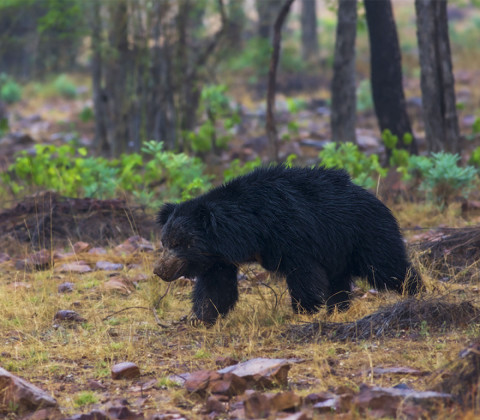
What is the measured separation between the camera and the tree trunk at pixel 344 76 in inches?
440

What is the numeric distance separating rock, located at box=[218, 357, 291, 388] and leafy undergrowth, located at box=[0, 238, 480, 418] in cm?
8

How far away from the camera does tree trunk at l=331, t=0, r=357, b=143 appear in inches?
440

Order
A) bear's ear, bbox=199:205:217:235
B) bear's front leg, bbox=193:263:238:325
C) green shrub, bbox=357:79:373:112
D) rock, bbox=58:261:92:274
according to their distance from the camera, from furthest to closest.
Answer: green shrub, bbox=357:79:373:112 < rock, bbox=58:261:92:274 < bear's front leg, bbox=193:263:238:325 < bear's ear, bbox=199:205:217:235

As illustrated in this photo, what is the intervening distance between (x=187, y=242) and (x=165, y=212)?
0.38m

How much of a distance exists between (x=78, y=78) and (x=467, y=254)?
2215 centimetres

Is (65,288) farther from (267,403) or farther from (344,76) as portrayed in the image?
(344,76)

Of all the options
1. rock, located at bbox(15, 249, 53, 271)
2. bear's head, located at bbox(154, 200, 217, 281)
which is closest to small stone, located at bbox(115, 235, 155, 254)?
rock, located at bbox(15, 249, 53, 271)

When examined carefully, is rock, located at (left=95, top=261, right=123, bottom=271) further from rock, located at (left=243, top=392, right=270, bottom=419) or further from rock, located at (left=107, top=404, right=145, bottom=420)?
rock, located at (left=243, top=392, right=270, bottom=419)

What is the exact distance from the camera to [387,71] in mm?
10891

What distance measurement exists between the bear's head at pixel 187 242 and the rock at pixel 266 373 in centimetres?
145

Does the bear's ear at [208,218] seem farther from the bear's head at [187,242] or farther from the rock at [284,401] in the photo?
the rock at [284,401]

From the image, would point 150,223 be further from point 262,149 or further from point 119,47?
point 262,149

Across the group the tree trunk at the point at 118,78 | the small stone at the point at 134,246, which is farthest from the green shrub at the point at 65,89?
the small stone at the point at 134,246

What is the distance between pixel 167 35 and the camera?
41.7 ft
